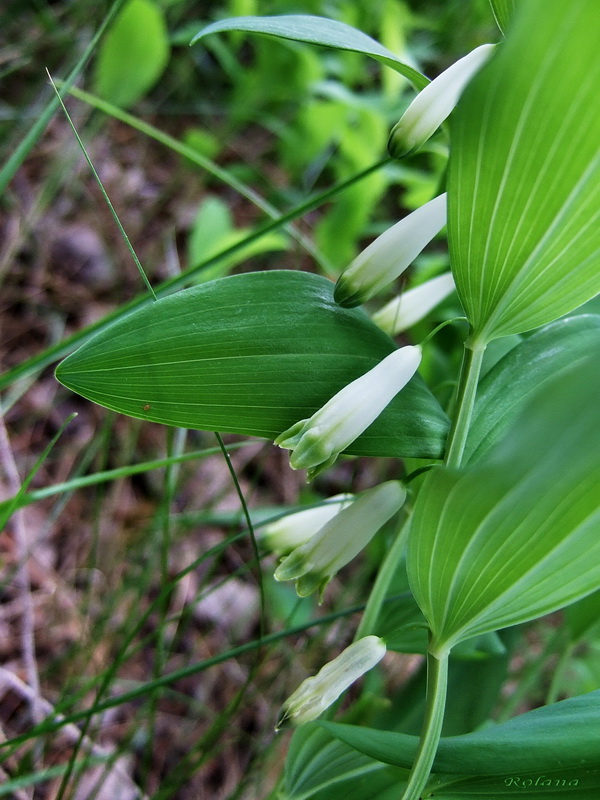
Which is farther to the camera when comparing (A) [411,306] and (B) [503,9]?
(A) [411,306]

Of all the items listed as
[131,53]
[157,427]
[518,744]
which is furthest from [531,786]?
[131,53]

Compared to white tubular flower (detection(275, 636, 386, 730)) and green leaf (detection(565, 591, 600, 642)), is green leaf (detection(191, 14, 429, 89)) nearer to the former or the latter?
white tubular flower (detection(275, 636, 386, 730))

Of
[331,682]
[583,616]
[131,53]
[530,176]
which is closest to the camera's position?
[530,176]

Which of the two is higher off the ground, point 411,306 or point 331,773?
point 411,306

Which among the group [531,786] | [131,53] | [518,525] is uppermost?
[131,53]

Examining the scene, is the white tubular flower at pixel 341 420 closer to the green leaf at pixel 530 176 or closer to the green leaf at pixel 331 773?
the green leaf at pixel 530 176

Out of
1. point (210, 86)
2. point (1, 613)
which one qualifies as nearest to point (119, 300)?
point (1, 613)

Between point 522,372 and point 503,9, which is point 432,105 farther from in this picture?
point 522,372

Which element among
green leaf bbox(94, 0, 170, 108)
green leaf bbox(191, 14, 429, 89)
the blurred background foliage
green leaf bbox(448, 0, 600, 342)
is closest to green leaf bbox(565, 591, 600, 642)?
the blurred background foliage
